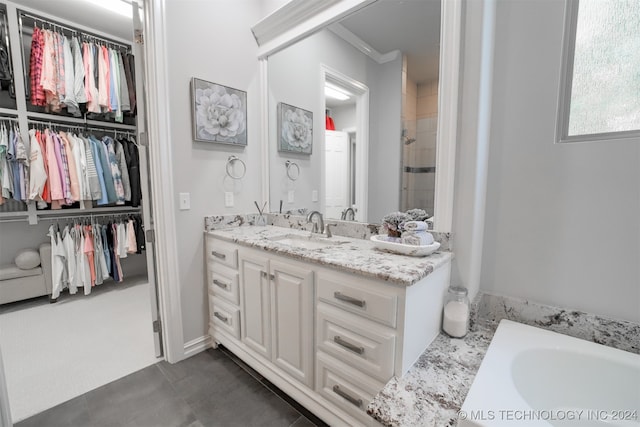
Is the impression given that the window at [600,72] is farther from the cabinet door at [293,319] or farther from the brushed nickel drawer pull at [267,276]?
the brushed nickel drawer pull at [267,276]

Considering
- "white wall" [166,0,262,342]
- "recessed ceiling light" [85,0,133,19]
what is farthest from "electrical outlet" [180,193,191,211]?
"recessed ceiling light" [85,0,133,19]

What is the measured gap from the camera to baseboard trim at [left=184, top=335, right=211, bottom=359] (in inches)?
77.2

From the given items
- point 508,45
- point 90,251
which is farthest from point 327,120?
point 90,251

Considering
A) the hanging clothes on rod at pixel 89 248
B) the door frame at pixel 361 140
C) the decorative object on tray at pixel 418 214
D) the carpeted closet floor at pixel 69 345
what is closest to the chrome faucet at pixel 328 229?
the door frame at pixel 361 140

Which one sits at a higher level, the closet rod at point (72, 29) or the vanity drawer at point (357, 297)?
the closet rod at point (72, 29)

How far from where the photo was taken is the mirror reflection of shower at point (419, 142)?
1.45 meters

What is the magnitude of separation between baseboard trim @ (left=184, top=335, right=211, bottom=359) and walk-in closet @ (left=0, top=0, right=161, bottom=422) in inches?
11.3

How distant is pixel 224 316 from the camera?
1.92 metres

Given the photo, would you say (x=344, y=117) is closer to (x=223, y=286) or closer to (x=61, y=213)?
(x=223, y=286)

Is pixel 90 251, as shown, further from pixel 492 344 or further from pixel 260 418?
pixel 492 344

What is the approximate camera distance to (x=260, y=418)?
1434mm

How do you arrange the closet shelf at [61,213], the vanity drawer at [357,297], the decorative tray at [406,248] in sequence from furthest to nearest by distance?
the closet shelf at [61,213] < the decorative tray at [406,248] < the vanity drawer at [357,297]

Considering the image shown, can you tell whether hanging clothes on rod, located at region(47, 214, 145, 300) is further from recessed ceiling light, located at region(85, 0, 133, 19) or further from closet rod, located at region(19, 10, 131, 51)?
recessed ceiling light, located at region(85, 0, 133, 19)

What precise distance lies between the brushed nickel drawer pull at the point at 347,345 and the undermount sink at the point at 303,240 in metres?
0.59
